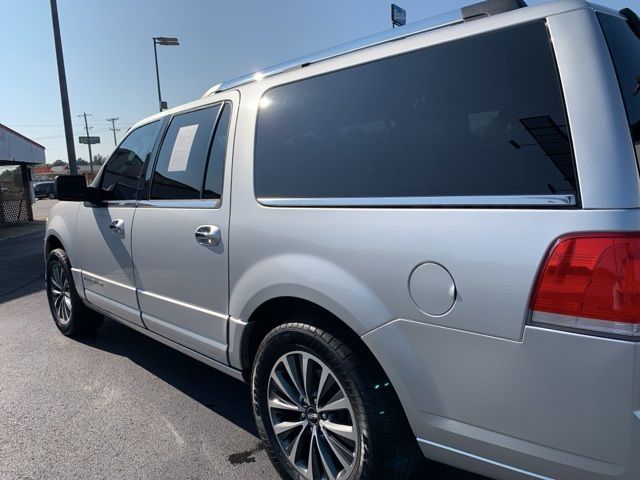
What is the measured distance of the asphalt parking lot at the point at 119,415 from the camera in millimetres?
2719

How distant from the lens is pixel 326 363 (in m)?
2.13

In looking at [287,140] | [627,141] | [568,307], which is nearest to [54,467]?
[287,140]

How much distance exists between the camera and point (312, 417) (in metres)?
2.30

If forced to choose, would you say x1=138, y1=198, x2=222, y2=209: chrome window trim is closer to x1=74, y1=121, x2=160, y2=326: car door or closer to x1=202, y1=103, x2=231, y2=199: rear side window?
x1=202, y1=103, x2=231, y2=199: rear side window

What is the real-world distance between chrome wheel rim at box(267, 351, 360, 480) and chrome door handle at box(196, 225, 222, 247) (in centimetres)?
72

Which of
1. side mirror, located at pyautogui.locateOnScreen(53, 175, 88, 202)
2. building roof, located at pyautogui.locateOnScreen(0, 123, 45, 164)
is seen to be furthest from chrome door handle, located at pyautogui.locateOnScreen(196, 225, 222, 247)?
building roof, located at pyautogui.locateOnScreen(0, 123, 45, 164)

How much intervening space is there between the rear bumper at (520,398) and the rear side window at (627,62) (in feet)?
2.04

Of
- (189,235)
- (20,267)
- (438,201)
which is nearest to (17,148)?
(20,267)

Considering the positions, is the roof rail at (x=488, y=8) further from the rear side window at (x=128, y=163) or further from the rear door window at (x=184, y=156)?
the rear side window at (x=128, y=163)

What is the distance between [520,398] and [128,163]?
10.8 ft

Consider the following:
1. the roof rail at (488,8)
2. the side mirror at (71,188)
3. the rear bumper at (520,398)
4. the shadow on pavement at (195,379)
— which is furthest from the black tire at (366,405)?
the side mirror at (71,188)

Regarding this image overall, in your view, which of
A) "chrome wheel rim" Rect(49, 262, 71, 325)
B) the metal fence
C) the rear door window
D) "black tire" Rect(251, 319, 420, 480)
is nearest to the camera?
"black tire" Rect(251, 319, 420, 480)

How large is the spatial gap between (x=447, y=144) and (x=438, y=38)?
1.39ft

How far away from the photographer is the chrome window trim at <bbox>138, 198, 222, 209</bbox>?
107 inches
